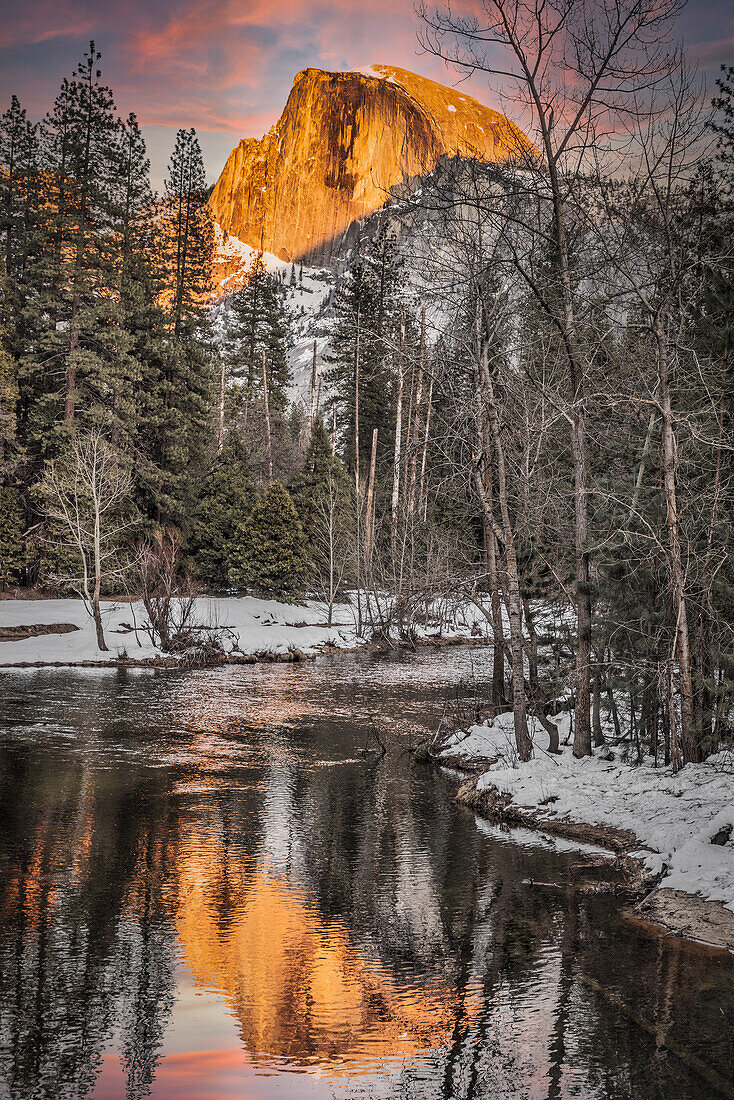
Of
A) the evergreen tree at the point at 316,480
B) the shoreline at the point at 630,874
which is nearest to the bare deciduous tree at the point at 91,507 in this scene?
the evergreen tree at the point at 316,480

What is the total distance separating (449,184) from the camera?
10.9 metres

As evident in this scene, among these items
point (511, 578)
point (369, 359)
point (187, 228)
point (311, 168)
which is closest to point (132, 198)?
point (187, 228)

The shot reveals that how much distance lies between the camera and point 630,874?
9094 millimetres

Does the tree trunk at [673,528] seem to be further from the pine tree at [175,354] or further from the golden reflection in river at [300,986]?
→ the pine tree at [175,354]

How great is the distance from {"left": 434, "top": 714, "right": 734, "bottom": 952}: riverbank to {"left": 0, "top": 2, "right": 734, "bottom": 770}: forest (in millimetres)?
567

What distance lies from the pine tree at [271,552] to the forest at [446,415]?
122mm

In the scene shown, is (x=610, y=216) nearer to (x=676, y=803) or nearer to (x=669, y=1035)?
(x=676, y=803)

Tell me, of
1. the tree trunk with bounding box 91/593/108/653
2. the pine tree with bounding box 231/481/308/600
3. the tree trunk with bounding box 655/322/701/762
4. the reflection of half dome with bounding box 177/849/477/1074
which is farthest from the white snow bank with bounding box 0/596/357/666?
the tree trunk with bounding box 655/322/701/762

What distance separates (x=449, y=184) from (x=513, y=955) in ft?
30.0

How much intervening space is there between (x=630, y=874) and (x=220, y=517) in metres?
30.2

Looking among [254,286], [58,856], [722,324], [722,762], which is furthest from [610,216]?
[254,286]

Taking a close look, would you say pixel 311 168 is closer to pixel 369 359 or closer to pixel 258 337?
pixel 258 337

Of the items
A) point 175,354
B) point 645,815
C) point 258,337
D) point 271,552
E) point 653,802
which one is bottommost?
point 645,815

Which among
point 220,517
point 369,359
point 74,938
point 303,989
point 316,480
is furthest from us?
point 369,359
